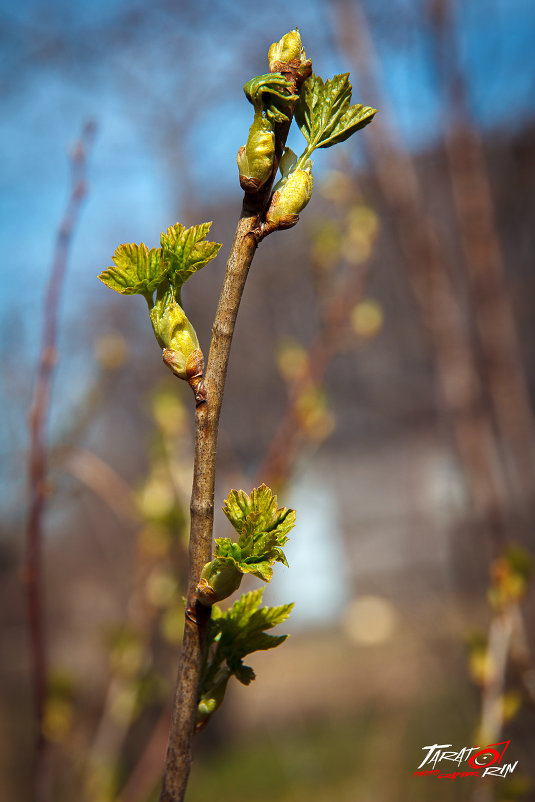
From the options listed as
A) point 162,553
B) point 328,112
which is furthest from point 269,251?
point 328,112

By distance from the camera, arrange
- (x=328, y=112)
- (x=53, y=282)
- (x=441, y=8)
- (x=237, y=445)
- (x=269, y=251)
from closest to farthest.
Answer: (x=328, y=112)
(x=53, y=282)
(x=441, y=8)
(x=269, y=251)
(x=237, y=445)

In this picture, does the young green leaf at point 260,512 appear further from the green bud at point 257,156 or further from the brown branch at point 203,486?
the green bud at point 257,156

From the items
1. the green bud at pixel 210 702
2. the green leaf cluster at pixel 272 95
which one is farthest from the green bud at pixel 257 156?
the green bud at pixel 210 702

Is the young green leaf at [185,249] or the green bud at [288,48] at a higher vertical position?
the green bud at [288,48]

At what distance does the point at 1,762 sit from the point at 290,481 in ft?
5.44

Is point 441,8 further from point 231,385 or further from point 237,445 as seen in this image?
point 237,445

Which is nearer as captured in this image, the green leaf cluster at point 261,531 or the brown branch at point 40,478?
the green leaf cluster at point 261,531

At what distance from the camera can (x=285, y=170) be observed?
340mm

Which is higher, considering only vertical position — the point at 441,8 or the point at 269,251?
the point at 269,251

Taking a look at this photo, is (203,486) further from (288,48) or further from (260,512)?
(288,48)

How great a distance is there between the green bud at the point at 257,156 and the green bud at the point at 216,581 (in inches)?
7.4

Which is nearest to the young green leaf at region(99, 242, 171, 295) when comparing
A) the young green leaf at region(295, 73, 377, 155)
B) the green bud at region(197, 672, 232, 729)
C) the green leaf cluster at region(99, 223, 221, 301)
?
the green leaf cluster at region(99, 223, 221, 301)

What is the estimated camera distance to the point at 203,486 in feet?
0.98

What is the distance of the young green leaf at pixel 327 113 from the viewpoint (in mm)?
333
